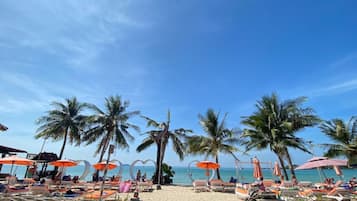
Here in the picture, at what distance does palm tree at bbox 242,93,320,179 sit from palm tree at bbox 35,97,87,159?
1713 centimetres

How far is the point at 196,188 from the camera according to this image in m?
13.7

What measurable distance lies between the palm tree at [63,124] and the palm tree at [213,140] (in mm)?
12202

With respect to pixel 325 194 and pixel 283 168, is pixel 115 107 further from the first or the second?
pixel 325 194

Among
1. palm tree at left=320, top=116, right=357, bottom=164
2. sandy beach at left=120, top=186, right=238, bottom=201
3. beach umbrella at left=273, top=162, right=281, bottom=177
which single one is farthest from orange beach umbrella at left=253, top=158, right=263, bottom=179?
palm tree at left=320, top=116, right=357, bottom=164

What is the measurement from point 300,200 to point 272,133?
7.92 metres

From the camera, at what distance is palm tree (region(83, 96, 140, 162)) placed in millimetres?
21281

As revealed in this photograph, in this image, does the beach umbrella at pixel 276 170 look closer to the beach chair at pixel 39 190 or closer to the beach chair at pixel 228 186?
the beach chair at pixel 228 186

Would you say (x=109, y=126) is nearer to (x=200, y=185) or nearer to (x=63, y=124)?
(x=63, y=124)

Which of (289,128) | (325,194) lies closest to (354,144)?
(289,128)

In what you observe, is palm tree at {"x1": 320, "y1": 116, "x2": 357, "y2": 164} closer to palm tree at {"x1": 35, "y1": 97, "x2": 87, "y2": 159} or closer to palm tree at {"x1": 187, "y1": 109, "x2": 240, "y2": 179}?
palm tree at {"x1": 187, "y1": 109, "x2": 240, "y2": 179}

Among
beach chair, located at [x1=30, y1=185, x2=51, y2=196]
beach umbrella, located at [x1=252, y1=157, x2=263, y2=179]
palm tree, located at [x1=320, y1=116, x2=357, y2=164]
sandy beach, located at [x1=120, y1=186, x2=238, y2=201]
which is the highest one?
palm tree, located at [x1=320, y1=116, x2=357, y2=164]

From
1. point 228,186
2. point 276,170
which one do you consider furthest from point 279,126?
point 228,186

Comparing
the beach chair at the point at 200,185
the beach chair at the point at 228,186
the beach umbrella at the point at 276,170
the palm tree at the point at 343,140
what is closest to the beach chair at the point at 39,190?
the beach chair at the point at 200,185

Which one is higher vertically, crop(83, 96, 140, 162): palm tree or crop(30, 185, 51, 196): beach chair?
crop(83, 96, 140, 162): palm tree
